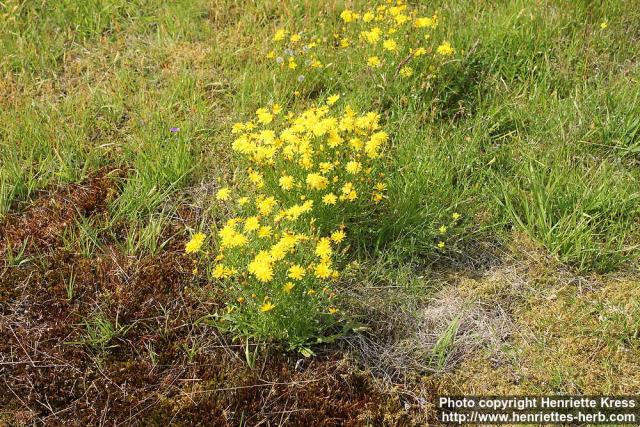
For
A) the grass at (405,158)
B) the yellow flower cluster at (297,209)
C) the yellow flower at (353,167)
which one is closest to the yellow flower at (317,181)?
the yellow flower cluster at (297,209)

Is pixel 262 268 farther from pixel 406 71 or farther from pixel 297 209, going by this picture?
pixel 406 71

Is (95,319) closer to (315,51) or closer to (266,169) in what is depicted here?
(266,169)

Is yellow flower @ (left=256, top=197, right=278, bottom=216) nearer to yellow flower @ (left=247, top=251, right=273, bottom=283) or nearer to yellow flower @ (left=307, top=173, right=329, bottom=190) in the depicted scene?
yellow flower @ (left=307, top=173, right=329, bottom=190)

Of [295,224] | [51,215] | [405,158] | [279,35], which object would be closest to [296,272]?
[295,224]

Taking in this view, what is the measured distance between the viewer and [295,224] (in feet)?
10.3

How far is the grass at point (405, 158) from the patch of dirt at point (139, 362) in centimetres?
3

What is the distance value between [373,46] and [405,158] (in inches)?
40.5

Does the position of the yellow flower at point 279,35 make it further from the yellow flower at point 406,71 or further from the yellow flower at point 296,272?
the yellow flower at point 296,272

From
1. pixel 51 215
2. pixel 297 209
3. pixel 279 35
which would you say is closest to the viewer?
pixel 297 209

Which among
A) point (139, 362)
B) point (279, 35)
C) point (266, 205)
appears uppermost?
point (279, 35)

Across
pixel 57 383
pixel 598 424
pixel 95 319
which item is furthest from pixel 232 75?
pixel 598 424

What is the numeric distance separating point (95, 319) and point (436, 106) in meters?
2.46

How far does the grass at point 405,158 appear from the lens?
10.3 ft

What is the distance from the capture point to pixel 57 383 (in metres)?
2.88
